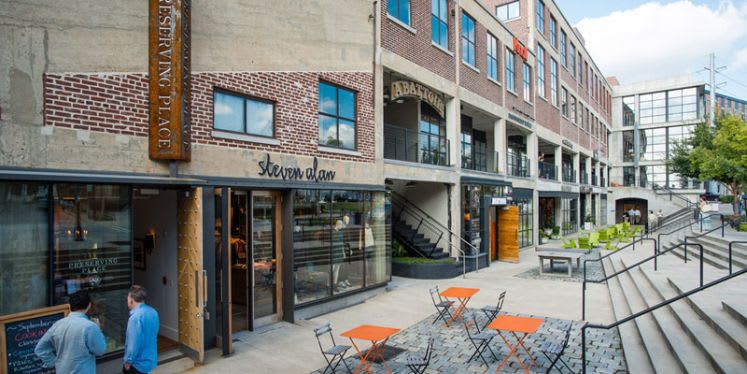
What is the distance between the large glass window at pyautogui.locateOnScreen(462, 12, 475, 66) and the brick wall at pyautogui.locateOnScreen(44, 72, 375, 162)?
7.34 meters

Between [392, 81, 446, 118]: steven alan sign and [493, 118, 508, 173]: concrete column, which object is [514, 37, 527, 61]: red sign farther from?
[392, 81, 446, 118]: steven alan sign

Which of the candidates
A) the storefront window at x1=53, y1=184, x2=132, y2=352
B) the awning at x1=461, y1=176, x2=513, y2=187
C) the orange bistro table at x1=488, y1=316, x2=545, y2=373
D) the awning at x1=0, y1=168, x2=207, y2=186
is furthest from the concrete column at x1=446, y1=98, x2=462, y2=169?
the storefront window at x1=53, y1=184, x2=132, y2=352

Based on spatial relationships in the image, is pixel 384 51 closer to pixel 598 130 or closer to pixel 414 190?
pixel 414 190

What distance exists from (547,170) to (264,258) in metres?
23.9

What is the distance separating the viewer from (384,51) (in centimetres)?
1324

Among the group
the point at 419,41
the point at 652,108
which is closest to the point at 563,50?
the point at 419,41

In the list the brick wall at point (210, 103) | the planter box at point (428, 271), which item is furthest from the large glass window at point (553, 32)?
the brick wall at point (210, 103)

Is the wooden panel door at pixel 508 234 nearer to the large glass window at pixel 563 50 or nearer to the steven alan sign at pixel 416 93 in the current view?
the steven alan sign at pixel 416 93

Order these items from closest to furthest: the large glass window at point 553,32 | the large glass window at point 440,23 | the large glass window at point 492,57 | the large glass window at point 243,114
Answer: the large glass window at point 243,114
the large glass window at point 440,23
the large glass window at point 492,57
the large glass window at point 553,32

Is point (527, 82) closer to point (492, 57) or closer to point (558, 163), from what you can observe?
point (492, 57)

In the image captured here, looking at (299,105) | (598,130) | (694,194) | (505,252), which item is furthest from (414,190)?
(694,194)

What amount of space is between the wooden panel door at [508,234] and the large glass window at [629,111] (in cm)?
4226

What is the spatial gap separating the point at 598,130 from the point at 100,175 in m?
47.5

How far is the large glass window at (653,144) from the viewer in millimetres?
50963
